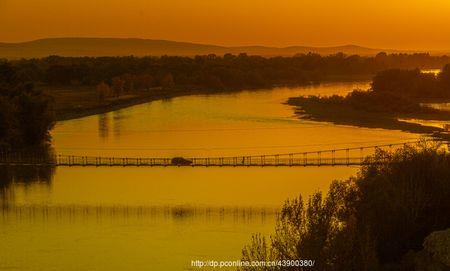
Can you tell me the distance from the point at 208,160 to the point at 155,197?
2955 mm

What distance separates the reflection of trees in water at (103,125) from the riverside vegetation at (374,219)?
578 inches

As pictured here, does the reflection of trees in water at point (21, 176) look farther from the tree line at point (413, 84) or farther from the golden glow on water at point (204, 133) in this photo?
the tree line at point (413, 84)

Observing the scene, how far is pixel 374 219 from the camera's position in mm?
8289

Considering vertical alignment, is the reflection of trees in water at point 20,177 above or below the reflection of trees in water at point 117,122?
below

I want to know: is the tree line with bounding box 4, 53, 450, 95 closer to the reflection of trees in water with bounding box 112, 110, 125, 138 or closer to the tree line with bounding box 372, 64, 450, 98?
the reflection of trees in water with bounding box 112, 110, 125, 138

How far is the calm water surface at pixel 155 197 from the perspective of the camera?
36.4ft

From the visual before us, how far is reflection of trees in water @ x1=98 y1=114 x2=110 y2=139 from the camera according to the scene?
24.2 m

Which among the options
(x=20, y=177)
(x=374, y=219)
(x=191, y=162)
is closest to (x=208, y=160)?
(x=191, y=162)

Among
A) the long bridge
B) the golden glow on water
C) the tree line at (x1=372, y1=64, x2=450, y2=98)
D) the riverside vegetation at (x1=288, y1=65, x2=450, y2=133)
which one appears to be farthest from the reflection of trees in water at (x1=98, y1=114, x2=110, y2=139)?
the tree line at (x1=372, y1=64, x2=450, y2=98)

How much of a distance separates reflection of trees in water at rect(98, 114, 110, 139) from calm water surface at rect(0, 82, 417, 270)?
7cm

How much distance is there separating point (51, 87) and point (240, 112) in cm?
1634

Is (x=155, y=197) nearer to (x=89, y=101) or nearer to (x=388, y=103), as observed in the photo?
(x=388, y=103)

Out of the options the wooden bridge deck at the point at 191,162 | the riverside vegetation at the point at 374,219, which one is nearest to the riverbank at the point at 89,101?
the wooden bridge deck at the point at 191,162

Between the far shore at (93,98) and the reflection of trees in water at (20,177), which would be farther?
the far shore at (93,98)
